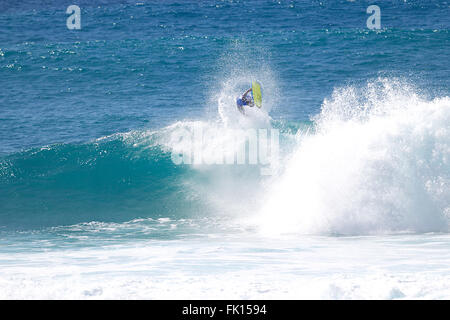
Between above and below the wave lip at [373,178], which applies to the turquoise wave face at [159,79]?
above

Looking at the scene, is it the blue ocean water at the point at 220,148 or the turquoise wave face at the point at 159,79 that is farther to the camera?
the turquoise wave face at the point at 159,79

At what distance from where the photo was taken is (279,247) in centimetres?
1281

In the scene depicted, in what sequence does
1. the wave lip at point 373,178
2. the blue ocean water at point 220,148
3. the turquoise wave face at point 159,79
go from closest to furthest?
the blue ocean water at point 220,148, the wave lip at point 373,178, the turquoise wave face at point 159,79

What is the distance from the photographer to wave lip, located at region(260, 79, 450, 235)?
14.3 m

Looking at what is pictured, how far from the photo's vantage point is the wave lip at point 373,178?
14.3 meters

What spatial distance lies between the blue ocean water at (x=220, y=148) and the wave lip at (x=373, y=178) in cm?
4

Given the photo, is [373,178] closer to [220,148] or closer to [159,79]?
[220,148]

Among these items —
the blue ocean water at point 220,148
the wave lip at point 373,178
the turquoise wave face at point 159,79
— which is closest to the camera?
the blue ocean water at point 220,148

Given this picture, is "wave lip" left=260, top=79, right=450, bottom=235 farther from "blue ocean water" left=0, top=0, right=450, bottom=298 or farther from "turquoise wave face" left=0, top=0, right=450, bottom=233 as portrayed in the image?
"turquoise wave face" left=0, top=0, right=450, bottom=233

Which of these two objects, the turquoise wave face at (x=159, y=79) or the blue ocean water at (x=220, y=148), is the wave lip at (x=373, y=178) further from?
the turquoise wave face at (x=159, y=79)

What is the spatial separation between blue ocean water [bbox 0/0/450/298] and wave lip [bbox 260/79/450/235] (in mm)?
35

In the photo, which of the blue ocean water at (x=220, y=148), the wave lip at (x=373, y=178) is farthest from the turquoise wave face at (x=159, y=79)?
the wave lip at (x=373, y=178)
